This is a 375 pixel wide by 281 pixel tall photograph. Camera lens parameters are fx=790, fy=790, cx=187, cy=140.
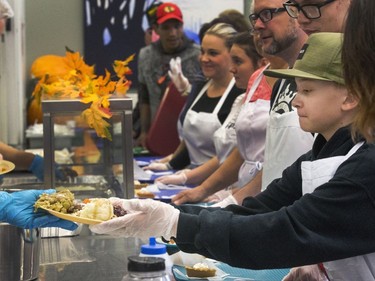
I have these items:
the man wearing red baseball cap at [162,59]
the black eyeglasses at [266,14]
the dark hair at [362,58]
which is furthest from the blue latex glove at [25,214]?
the man wearing red baseball cap at [162,59]

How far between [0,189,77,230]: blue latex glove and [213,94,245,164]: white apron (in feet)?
5.31

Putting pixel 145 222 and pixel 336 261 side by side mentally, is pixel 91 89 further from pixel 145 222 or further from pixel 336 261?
pixel 336 261

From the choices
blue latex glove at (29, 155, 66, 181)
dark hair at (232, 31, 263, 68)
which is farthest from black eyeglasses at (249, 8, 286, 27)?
blue latex glove at (29, 155, 66, 181)

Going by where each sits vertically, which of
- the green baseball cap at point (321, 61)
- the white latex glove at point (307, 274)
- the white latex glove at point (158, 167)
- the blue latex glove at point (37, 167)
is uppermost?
the green baseball cap at point (321, 61)

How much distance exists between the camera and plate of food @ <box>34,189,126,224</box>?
1.74 meters

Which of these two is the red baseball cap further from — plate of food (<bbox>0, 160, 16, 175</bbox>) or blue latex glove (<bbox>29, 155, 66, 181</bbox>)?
plate of food (<bbox>0, 160, 16, 175</bbox>)

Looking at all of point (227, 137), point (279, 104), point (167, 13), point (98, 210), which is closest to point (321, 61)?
point (98, 210)

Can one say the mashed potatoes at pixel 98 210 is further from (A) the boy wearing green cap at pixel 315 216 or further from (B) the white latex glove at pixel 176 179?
(B) the white latex glove at pixel 176 179

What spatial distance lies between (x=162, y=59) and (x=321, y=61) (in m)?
4.30

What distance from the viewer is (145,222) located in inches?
66.7

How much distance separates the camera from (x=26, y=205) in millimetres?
1944

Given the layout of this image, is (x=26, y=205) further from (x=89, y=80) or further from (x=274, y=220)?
(x=89, y=80)

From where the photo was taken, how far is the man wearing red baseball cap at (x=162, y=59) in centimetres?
566

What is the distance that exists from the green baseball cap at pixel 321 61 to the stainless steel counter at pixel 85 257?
2.54 feet
